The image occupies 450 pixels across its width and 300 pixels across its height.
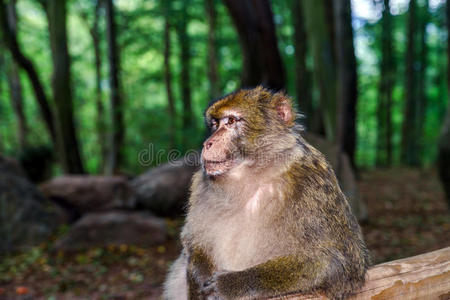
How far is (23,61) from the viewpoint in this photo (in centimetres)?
966

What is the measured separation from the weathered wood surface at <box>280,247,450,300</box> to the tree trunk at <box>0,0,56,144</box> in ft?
31.1

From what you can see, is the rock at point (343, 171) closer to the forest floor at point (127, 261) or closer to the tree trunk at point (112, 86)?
the forest floor at point (127, 261)

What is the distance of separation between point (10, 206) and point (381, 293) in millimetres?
6700

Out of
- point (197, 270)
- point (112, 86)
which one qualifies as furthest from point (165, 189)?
point (197, 270)

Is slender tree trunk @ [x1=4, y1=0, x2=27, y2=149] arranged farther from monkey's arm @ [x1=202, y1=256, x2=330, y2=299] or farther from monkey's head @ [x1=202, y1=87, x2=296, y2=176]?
monkey's arm @ [x1=202, y1=256, x2=330, y2=299]

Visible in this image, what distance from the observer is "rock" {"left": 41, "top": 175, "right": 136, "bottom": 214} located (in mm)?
7941

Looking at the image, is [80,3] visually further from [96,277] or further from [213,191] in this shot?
[213,191]

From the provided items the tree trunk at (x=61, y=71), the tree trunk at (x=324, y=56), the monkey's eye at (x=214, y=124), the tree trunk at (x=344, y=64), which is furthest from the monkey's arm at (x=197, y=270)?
the tree trunk at (x=61, y=71)

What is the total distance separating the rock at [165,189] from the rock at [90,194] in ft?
0.90

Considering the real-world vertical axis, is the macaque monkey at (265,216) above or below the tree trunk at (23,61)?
below

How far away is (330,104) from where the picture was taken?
862 cm

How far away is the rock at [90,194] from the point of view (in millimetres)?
7941

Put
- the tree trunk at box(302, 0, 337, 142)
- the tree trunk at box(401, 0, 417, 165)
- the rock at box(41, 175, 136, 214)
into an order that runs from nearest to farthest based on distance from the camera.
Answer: the rock at box(41, 175, 136, 214)
the tree trunk at box(302, 0, 337, 142)
the tree trunk at box(401, 0, 417, 165)

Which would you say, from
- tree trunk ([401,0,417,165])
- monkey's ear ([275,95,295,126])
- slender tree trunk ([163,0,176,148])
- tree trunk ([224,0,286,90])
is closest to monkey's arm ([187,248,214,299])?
monkey's ear ([275,95,295,126])
